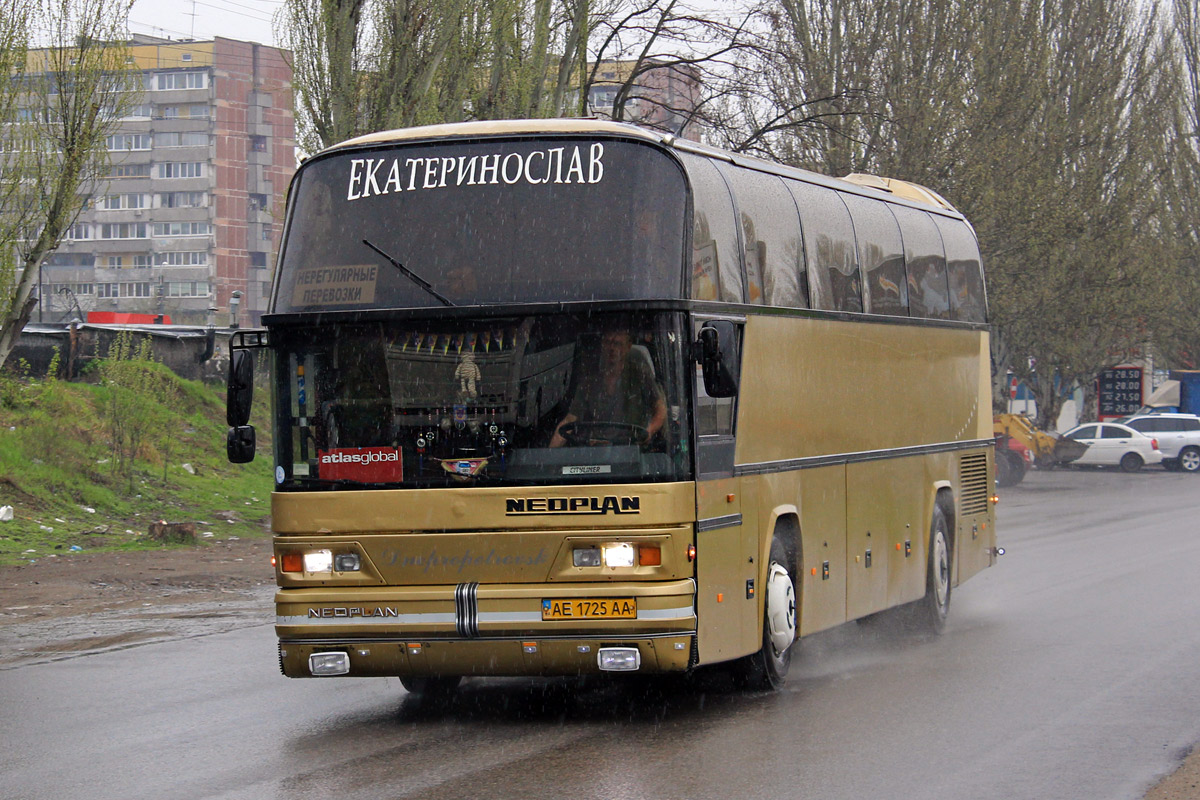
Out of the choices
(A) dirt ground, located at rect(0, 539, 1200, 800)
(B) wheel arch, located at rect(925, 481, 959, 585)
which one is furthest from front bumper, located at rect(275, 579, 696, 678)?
(B) wheel arch, located at rect(925, 481, 959, 585)

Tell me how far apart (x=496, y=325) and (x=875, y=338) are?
430cm

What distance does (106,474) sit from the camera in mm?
22469

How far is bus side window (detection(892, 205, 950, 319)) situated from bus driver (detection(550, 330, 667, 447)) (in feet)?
16.6

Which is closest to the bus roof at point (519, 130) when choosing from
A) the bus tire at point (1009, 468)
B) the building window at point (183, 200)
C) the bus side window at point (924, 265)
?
the bus side window at point (924, 265)

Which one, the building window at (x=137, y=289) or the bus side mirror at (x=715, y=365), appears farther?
the building window at (x=137, y=289)

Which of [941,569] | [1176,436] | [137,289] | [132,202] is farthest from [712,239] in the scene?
[132,202]

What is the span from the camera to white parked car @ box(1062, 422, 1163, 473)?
46.0 meters

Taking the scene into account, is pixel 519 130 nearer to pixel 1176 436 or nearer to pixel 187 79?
pixel 1176 436

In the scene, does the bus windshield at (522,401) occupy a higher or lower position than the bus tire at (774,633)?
higher

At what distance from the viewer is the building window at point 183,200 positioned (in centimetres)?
9725

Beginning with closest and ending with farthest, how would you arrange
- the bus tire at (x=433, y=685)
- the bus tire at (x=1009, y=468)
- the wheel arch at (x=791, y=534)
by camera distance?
the bus tire at (x=433, y=685) < the wheel arch at (x=791, y=534) < the bus tire at (x=1009, y=468)

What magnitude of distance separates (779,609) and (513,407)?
2.40 metres

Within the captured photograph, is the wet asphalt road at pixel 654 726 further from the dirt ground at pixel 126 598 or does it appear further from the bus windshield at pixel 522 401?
the bus windshield at pixel 522 401

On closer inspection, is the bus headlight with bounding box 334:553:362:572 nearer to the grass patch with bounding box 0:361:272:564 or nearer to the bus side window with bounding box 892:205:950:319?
the bus side window with bounding box 892:205:950:319
